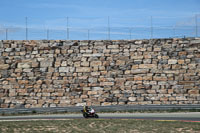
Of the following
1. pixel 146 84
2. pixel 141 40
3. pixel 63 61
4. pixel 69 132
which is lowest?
pixel 69 132

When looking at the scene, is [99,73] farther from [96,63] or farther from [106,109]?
[106,109]

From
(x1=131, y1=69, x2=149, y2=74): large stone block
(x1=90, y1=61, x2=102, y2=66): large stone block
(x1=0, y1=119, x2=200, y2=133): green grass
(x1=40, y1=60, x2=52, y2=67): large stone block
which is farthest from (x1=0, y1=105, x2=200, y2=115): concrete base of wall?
(x1=0, y1=119, x2=200, y2=133): green grass

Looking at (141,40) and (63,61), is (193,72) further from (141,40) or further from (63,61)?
(63,61)

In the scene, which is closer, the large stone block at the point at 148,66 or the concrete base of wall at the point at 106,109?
the concrete base of wall at the point at 106,109

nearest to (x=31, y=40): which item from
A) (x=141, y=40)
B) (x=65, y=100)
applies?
(x=65, y=100)

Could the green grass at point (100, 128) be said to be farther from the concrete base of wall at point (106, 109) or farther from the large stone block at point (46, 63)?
the large stone block at point (46, 63)

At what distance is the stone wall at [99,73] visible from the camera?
30.5 m

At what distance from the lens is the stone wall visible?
30484 millimetres

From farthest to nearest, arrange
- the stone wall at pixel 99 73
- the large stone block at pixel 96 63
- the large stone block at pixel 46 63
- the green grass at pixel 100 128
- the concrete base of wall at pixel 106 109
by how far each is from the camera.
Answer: the large stone block at pixel 46 63 → the large stone block at pixel 96 63 → the stone wall at pixel 99 73 → the concrete base of wall at pixel 106 109 → the green grass at pixel 100 128

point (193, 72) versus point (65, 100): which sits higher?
point (193, 72)

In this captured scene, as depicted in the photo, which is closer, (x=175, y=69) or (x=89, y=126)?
(x=89, y=126)

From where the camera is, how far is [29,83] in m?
31.5

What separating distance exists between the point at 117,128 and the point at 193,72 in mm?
14327

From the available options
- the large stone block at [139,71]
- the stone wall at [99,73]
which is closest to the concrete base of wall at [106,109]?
the stone wall at [99,73]
